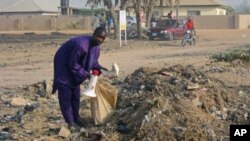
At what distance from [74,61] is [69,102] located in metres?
0.73

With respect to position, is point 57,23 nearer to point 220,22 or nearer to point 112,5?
point 220,22

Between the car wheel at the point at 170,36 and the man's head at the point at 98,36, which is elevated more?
the man's head at the point at 98,36

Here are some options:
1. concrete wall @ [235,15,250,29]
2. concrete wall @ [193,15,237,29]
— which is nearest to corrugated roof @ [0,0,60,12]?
concrete wall @ [193,15,237,29]

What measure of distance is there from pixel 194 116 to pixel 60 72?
2.08 m

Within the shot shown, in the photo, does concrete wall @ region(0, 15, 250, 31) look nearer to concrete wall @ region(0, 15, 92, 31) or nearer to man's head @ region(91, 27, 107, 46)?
concrete wall @ region(0, 15, 92, 31)

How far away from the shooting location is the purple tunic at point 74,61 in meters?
9.77

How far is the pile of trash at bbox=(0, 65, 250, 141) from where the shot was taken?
9.47m

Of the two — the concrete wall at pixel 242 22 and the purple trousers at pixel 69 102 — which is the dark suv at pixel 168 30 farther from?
A: the purple trousers at pixel 69 102

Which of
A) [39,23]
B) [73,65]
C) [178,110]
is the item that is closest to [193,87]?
[178,110]

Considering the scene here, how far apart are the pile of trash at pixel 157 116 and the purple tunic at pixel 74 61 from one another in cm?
75

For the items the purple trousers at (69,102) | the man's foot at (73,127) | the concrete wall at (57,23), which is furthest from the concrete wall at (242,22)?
the man's foot at (73,127)

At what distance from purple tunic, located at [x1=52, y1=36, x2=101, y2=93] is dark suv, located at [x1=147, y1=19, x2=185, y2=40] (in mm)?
35169

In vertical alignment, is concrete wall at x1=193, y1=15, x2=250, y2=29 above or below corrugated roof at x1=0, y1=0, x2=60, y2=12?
below

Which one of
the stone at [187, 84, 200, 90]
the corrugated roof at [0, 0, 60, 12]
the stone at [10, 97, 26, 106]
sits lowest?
the stone at [10, 97, 26, 106]
